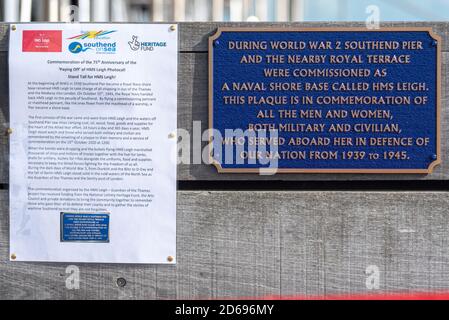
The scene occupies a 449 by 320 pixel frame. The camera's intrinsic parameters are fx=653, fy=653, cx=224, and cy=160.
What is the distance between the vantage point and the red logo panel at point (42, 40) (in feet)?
12.3

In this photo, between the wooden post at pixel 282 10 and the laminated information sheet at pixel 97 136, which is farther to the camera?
the wooden post at pixel 282 10

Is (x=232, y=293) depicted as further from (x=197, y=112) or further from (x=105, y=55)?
(x=105, y=55)

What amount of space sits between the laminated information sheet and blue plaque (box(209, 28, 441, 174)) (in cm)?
38

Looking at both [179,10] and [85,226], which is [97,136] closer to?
[85,226]

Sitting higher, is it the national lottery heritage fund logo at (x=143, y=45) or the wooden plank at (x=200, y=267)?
the national lottery heritage fund logo at (x=143, y=45)

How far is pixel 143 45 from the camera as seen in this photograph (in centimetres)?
373

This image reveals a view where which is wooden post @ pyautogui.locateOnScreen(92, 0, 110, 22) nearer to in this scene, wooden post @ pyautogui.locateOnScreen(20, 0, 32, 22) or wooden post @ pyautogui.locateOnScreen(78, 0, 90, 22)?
wooden post @ pyautogui.locateOnScreen(78, 0, 90, 22)

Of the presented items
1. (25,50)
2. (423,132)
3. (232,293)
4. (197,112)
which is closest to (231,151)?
(197,112)

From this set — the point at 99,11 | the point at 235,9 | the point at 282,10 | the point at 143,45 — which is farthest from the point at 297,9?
the point at 99,11

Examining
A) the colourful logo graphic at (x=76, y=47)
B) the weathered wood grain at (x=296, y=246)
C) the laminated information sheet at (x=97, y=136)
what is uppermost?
the colourful logo graphic at (x=76, y=47)

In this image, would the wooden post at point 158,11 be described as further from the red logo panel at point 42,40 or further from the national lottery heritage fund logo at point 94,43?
the red logo panel at point 42,40

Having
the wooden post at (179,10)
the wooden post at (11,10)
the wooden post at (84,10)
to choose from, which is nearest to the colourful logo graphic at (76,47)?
the wooden post at (84,10)

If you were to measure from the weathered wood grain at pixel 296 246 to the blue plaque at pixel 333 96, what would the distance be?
8.7 inches

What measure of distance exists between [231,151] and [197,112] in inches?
11.7
